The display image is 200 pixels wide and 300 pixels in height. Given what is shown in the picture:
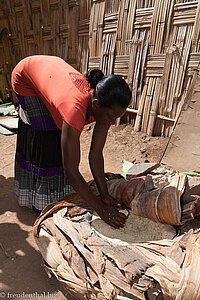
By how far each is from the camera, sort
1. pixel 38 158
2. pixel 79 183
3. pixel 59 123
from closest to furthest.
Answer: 1. pixel 79 183
2. pixel 59 123
3. pixel 38 158

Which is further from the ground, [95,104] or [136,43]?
[136,43]

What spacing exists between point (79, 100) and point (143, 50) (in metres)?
2.50

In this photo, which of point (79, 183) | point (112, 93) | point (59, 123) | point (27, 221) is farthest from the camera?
point (27, 221)

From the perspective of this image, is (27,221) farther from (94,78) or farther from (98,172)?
(94,78)

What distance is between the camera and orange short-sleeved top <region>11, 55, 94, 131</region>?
149 centimetres

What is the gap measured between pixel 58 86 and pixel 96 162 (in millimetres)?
618

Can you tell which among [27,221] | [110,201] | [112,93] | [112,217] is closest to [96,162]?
[110,201]

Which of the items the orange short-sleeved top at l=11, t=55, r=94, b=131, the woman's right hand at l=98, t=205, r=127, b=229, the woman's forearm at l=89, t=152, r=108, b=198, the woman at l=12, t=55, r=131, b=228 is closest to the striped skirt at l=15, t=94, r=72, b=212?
the woman at l=12, t=55, r=131, b=228

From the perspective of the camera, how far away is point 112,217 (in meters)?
1.68

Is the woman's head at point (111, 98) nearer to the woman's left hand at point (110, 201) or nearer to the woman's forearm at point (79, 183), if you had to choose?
the woman's forearm at point (79, 183)

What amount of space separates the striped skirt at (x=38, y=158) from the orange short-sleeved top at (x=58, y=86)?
18 cm

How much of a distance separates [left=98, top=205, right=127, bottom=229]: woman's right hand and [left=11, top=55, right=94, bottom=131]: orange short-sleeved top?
577 millimetres

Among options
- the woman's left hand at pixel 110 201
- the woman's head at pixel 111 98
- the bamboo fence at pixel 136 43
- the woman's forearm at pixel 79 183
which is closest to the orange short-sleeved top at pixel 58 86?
the woman's head at pixel 111 98

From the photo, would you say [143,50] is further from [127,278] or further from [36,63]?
[127,278]
